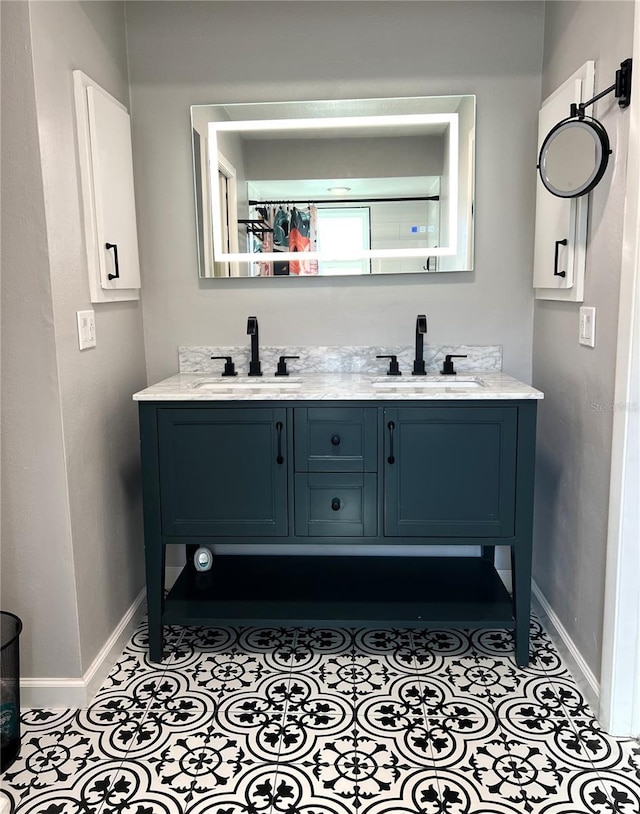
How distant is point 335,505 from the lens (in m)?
2.20

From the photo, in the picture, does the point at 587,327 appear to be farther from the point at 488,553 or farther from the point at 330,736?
the point at 330,736

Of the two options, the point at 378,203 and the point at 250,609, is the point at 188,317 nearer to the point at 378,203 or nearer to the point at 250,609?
the point at 378,203

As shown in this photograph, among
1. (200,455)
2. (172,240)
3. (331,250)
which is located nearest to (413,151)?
(331,250)

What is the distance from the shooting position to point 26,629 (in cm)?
206

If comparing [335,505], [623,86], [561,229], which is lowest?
[335,505]

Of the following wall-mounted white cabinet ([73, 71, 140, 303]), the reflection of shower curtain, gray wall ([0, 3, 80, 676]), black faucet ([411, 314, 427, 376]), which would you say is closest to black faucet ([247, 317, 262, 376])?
the reflection of shower curtain

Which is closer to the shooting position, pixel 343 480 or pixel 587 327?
pixel 587 327

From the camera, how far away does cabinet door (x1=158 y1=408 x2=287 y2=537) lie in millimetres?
2178

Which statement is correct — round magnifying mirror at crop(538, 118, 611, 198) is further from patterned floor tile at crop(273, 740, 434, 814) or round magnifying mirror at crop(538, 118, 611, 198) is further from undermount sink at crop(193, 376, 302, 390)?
patterned floor tile at crop(273, 740, 434, 814)

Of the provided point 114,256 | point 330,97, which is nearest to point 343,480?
point 114,256

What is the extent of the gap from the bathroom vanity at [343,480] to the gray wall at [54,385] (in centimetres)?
19

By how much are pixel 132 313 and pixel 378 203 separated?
1.04 meters

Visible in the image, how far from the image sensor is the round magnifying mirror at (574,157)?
1871 mm

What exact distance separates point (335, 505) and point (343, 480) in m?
0.09
